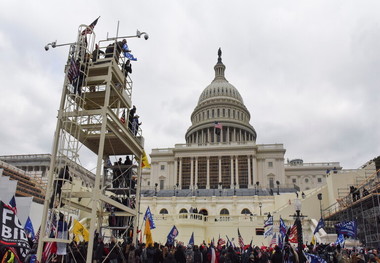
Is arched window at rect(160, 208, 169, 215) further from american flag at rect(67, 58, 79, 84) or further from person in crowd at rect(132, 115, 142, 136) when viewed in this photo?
american flag at rect(67, 58, 79, 84)

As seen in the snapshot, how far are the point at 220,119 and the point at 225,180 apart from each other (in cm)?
2293

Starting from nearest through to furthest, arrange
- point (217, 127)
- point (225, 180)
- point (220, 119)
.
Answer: point (225, 180) → point (217, 127) → point (220, 119)

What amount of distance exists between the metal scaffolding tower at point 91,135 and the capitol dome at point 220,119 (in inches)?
2720

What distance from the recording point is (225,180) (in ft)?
262

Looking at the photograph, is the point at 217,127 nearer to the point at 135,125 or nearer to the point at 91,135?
the point at 135,125

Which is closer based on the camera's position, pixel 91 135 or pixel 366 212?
pixel 91 135

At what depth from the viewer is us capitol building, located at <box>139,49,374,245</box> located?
39.6m

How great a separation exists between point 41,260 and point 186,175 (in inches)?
2723

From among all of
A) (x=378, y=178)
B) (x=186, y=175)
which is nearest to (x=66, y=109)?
(x=378, y=178)

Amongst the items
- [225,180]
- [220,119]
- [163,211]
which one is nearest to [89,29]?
[163,211]

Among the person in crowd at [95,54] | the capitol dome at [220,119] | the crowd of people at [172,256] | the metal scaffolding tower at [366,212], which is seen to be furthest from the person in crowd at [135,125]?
the capitol dome at [220,119]

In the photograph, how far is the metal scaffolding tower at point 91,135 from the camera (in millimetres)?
13961

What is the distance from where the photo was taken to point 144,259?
1551cm

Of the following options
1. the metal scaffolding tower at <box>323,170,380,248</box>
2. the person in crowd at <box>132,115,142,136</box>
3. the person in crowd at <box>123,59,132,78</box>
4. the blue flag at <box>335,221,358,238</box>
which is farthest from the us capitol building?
the person in crowd at <box>123,59,132,78</box>
